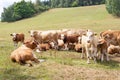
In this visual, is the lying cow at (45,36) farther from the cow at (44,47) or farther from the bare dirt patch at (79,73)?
the bare dirt patch at (79,73)

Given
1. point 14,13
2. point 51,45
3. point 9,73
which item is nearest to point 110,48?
point 51,45

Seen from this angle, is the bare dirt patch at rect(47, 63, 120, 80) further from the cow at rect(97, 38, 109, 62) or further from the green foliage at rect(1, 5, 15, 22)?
the green foliage at rect(1, 5, 15, 22)

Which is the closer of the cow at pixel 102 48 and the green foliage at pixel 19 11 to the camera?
the cow at pixel 102 48

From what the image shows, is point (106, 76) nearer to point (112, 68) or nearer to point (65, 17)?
point (112, 68)

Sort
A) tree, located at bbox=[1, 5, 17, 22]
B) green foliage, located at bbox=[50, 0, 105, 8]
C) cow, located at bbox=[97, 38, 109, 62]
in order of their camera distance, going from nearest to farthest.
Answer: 1. cow, located at bbox=[97, 38, 109, 62]
2. tree, located at bbox=[1, 5, 17, 22]
3. green foliage, located at bbox=[50, 0, 105, 8]

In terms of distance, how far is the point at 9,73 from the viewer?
467 inches

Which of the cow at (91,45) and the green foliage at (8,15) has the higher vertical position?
the cow at (91,45)

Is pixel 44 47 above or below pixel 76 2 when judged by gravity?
above

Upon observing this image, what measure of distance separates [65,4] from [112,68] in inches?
3958

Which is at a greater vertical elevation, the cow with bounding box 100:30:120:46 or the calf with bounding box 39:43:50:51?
the cow with bounding box 100:30:120:46

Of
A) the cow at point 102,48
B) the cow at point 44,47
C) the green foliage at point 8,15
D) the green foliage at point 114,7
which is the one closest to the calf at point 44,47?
the cow at point 44,47

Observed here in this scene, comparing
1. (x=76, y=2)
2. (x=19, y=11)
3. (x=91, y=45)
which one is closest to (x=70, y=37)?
(x=91, y=45)

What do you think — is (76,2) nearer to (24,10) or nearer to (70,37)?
(24,10)

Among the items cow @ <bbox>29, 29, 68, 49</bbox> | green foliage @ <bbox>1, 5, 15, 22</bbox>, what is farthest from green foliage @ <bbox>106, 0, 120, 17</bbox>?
cow @ <bbox>29, 29, 68, 49</bbox>
